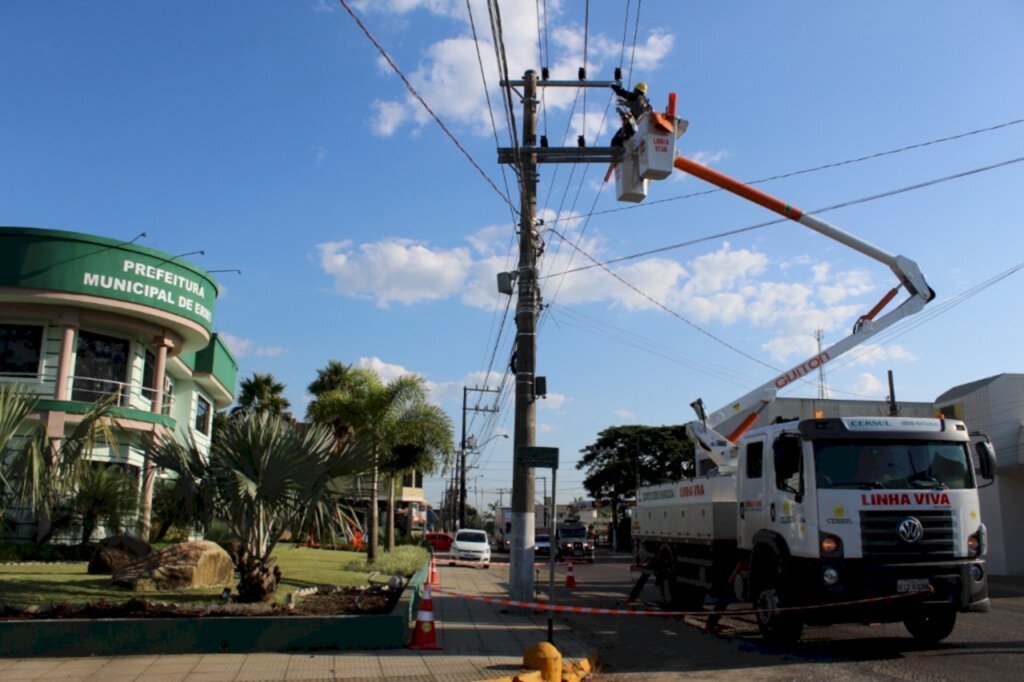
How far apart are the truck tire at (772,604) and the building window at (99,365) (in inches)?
744

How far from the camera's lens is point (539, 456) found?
43.1ft

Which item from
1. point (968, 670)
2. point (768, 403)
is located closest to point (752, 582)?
point (968, 670)

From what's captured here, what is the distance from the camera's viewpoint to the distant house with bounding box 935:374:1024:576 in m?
28.3

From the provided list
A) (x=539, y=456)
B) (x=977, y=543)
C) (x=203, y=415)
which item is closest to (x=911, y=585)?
(x=977, y=543)

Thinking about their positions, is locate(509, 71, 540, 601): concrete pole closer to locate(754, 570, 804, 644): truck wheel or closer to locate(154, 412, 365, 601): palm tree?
locate(154, 412, 365, 601): palm tree

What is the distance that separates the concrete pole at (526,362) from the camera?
47.4 ft

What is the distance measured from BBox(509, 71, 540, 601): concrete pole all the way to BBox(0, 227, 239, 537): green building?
1080 cm

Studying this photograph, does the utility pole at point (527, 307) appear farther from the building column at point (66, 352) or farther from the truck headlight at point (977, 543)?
the building column at point (66, 352)

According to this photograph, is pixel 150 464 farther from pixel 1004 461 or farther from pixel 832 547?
pixel 1004 461

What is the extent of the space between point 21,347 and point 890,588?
75.3 ft

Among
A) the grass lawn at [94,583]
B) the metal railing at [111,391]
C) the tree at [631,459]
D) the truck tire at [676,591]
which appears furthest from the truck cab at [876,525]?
the tree at [631,459]

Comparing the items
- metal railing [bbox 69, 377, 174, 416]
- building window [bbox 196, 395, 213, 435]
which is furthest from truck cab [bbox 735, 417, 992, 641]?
building window [bbox 196, 395, 213, 435]

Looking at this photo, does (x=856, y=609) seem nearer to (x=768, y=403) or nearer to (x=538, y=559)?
(x=768, y=403)

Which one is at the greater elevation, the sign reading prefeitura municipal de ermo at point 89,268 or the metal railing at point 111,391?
the sign reading prefeitura municipal de ermo at point 89,268
